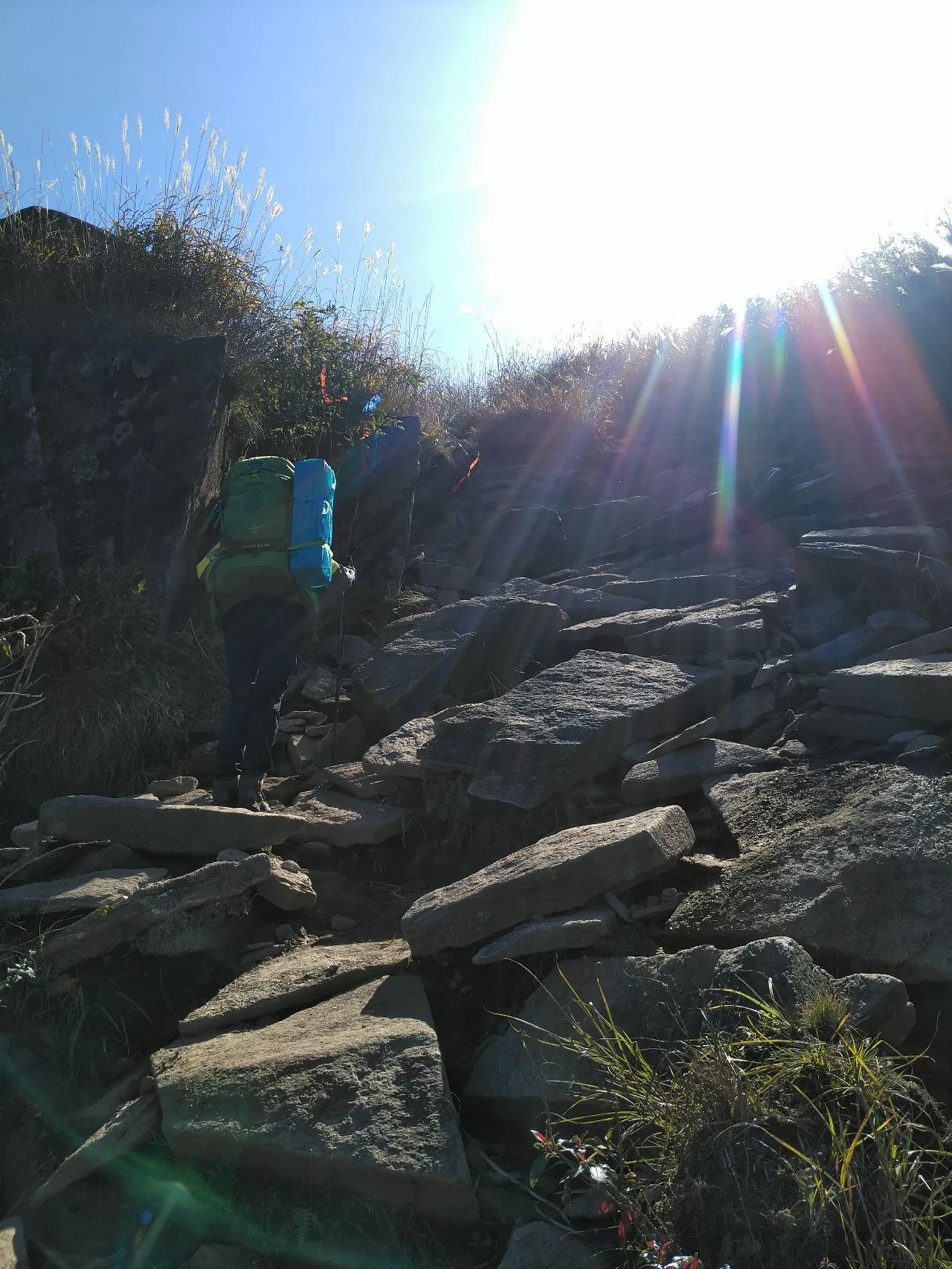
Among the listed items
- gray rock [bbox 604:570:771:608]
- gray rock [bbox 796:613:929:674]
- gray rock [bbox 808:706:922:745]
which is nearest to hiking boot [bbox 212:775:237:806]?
gray rock [bbox 808:706:922:745]

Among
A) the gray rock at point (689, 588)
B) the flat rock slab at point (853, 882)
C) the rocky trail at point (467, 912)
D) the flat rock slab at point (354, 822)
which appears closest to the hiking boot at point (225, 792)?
the rocky trail at point (467, 912)

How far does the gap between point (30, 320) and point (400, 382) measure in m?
3.83

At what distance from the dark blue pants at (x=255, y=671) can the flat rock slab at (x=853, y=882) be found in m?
2.58

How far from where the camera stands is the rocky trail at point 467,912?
99.6 inches

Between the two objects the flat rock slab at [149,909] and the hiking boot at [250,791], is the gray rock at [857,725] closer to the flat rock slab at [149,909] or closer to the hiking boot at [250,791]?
the flat rock slab at [149,909]

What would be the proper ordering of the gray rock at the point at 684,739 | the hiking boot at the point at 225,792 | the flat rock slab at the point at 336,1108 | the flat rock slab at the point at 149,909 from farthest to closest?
the hiking boot at the point at 225,792
the gray rock at the point at 684,739
the flat rock slab at the point at 149,909
the flat rock slab at the point at 336,1108

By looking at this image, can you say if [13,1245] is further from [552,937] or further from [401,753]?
[401,753]

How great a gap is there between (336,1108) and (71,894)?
1.64m

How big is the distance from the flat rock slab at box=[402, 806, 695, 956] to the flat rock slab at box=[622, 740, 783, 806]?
704mm

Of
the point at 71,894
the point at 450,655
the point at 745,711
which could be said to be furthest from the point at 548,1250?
the point at 450,655

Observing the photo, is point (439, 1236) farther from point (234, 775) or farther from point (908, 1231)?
point (234, 775)

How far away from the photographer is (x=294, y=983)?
129 inches

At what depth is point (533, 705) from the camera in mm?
4660

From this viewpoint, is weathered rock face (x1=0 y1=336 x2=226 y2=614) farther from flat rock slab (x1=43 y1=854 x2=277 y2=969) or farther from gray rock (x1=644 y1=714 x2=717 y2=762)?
gray rock (x1=644 y1=714 x2=717 y2=762)
